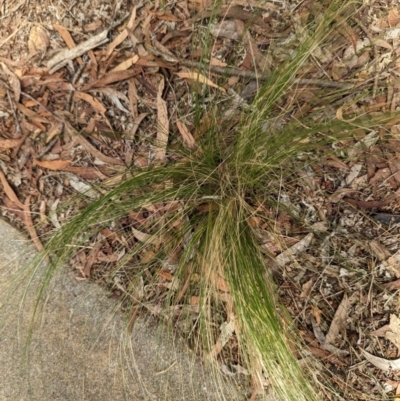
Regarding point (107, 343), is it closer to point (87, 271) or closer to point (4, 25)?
point (87, 271)

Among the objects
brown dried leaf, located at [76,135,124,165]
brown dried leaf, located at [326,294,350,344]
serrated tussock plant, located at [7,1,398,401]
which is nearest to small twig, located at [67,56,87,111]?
brown dried leaf, located at [76,135,124,165]

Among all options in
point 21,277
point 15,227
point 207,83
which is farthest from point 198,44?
point 21,277

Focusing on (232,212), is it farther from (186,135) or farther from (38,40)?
(38,40)

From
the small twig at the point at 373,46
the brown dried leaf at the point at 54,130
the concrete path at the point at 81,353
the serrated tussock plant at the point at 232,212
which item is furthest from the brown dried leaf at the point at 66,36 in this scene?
the small twig at the point at 373,46

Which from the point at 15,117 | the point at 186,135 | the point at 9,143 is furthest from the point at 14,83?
the point at 186,135

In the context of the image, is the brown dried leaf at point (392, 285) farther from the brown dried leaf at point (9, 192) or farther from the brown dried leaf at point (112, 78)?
the brown dried leaf at point (9, 192)
